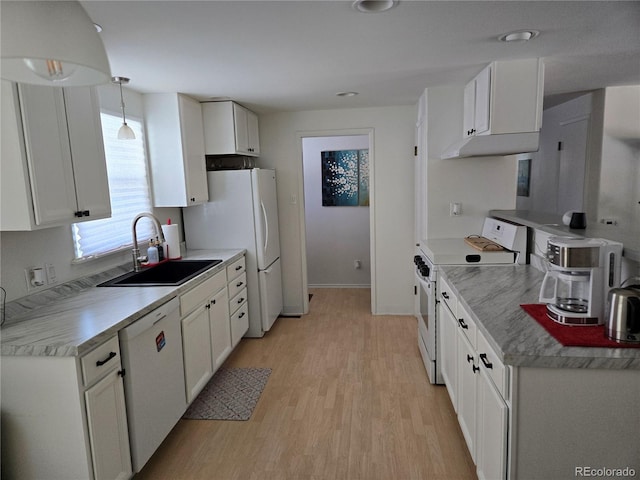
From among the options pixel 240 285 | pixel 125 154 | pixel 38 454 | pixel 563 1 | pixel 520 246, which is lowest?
pixel 38 454

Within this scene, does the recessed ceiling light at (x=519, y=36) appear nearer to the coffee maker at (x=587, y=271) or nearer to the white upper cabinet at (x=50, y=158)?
the coffee maker at (x=587, y=271)

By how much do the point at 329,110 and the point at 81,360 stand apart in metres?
3.45

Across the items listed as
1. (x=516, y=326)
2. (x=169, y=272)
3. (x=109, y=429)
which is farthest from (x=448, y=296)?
(x=169, y=272)

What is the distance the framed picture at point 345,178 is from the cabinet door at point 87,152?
3.50 metres

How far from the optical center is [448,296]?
2.56 meters

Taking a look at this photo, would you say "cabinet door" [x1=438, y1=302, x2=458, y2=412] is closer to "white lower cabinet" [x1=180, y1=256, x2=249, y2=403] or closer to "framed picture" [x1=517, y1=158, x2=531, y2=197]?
"white lower cabinet" [x1=180, y1=256, x2=249, y2=403]

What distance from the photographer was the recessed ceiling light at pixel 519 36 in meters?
2.07

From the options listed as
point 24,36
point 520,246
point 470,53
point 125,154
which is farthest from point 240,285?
point 24,36

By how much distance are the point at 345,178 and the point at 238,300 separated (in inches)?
102

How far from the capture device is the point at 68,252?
2434 millimetres

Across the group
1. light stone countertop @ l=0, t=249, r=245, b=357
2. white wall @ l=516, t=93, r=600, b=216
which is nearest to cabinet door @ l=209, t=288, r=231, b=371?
light stone countertop @ l=0, t=249, r=245, b=357

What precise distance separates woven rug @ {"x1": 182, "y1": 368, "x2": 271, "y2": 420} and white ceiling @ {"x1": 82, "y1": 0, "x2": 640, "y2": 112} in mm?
2280

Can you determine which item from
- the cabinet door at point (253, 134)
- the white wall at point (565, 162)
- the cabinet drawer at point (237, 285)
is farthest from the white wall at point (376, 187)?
the white wall at point (565, 162)

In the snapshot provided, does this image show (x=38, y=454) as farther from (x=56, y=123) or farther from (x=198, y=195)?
(x=198, y=195)
